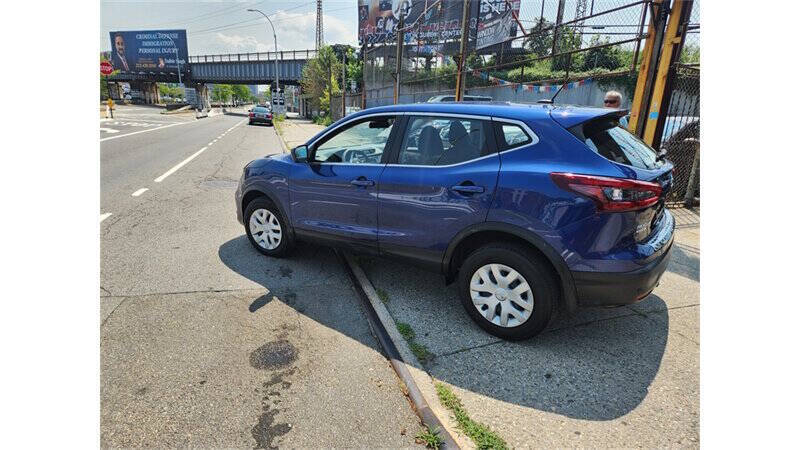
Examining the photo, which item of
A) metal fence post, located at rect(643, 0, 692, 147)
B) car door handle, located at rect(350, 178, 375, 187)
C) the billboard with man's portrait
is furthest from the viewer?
the billboard with man's portrait

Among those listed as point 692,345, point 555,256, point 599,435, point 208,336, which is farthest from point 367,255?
point 692,345

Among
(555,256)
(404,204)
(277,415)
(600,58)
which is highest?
(600,58)

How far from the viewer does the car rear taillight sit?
2.55 m

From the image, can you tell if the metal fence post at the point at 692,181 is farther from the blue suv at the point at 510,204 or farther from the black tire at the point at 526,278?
the black tire at the point at 526,278

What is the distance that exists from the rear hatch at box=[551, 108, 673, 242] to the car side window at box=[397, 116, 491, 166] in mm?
529

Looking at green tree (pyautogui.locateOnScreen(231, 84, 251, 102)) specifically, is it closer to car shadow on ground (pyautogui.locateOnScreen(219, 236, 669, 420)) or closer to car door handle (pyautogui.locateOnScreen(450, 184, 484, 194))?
car shadow on ground (pyautogui.locateOnScreen(219, 236, 669, 420))

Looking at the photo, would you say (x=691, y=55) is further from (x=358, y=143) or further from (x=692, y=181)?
(x=358, y=143)

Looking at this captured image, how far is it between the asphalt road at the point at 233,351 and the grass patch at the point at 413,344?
0.23 meters

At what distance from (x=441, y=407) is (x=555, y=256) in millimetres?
1183

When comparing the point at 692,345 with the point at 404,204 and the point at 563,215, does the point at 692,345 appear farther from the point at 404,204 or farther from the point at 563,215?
the point at 404,204

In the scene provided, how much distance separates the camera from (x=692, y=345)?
309 centimetres

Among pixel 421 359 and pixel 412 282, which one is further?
pixel 412 282

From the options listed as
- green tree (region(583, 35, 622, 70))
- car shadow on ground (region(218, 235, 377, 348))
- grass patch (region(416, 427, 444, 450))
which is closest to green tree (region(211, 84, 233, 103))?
green tree (region(583, 35, 622, 70))

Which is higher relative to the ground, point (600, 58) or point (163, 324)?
point (600, 58)
